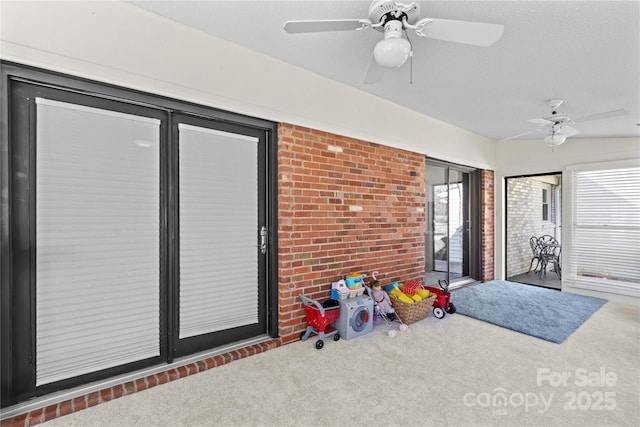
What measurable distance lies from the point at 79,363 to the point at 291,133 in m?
2.36

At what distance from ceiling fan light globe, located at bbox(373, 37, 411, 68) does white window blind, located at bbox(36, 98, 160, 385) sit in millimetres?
1694

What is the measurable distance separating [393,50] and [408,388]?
2.12 m

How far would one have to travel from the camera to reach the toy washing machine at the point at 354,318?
2.88m

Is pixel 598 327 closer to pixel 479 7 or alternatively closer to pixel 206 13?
pixel 479 7

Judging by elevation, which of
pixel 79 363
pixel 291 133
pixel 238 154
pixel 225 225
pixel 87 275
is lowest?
pixel 79 363

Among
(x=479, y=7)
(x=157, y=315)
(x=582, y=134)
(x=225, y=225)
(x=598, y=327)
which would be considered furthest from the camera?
(x=582, y=134)

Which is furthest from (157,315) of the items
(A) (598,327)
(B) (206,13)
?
(A) (598,327)

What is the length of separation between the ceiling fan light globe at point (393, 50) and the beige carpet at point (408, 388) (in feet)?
6.64

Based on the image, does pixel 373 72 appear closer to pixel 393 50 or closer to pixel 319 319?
pixel 393 50

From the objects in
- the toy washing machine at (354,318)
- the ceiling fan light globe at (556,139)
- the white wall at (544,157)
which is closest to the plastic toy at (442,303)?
the toy washing machine at (354,318)

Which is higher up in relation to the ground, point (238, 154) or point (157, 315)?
point (238, 154)

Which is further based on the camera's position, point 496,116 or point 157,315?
point 496,116

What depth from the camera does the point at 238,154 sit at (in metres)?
2.73

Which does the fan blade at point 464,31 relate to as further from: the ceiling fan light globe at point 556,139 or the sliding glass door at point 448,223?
the sliding glass door at point 448,223
